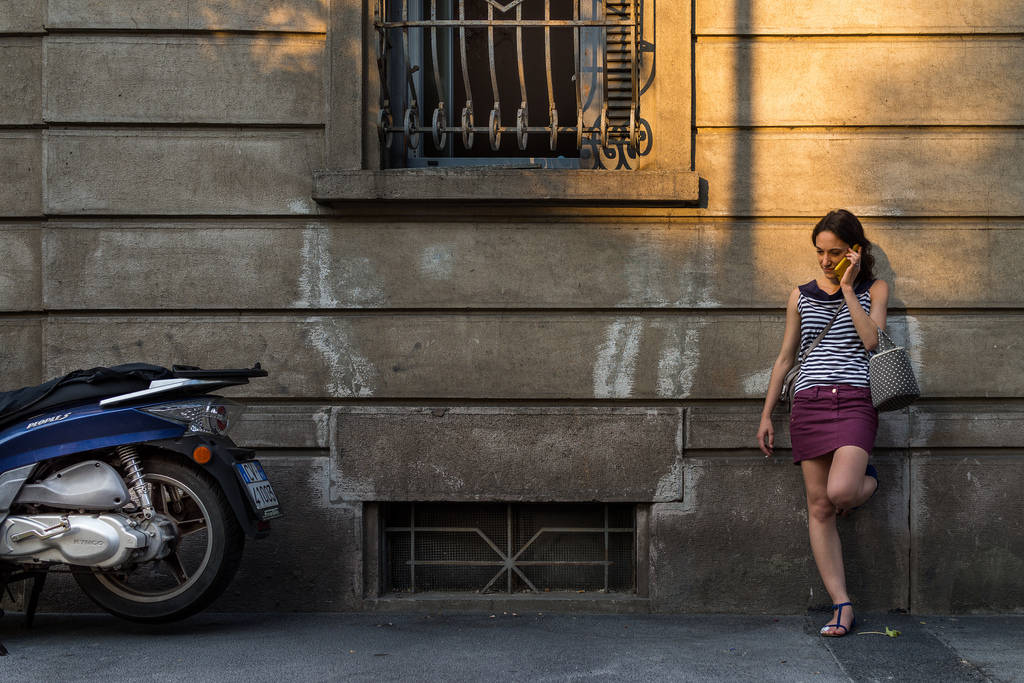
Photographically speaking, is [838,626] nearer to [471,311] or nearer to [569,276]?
[569,276]

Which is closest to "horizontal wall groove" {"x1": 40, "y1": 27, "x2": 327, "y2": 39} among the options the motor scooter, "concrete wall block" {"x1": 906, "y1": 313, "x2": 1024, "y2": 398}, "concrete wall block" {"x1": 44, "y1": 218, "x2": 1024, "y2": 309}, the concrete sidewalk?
"concrete wall block" {"x1": 44, "y1": 218, "x2": 1024, "y2": 309}

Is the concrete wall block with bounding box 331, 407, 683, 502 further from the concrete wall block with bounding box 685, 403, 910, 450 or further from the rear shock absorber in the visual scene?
the rear shock absorber

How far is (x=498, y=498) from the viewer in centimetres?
Answer: 516

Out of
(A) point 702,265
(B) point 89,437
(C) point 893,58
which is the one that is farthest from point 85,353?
(C) point 893,58

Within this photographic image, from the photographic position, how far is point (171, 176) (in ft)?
17.3

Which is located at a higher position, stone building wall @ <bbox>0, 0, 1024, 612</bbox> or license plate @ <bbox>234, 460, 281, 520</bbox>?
stone building wall @ <bbox>0, 0, 1024, 612</bbox>

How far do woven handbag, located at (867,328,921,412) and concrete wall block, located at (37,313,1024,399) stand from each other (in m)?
0.77

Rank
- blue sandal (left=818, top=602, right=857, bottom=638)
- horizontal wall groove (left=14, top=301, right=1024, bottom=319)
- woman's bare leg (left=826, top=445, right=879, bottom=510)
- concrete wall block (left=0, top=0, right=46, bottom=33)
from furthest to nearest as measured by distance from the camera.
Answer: concrete wall block (left=0, top=0, right=46, bottom=33)
horizontal wall groove (left=14, top=301, right=1024, bottom=319)
blue sandal (left=818, top=602, right=857, bottom=638)
woman's bare leg (left=826, top=445, right=879, bottom=510)

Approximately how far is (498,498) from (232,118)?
238 centimetres

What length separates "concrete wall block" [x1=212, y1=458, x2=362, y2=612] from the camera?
5137mm

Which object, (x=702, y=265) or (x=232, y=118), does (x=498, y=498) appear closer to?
(x=702, y=265)

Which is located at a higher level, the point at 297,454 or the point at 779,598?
the point at 297,454

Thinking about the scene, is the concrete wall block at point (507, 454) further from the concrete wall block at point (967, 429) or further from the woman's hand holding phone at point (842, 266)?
the concrete wall block at point (967, 429)

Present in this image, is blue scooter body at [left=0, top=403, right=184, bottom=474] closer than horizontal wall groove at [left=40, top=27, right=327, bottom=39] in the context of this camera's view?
Yes
